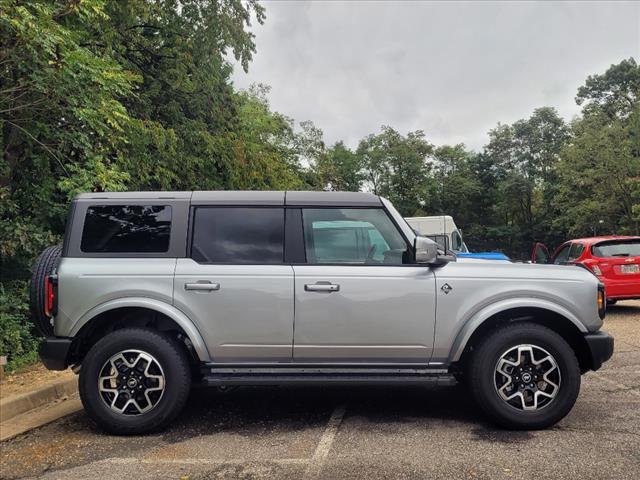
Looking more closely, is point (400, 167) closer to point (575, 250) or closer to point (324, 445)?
point (575, 250)

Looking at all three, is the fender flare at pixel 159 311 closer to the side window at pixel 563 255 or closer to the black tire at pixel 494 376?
the black tire at pixel 494 376

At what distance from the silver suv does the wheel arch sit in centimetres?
1

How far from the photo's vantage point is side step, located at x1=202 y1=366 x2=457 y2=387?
13.9ft

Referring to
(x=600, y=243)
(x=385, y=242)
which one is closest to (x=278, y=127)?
(x=600, y=243)

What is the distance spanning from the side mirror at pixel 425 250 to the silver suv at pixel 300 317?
2 centimetres

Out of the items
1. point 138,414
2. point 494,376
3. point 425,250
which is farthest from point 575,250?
point 138,414

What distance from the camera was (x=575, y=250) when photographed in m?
11.7

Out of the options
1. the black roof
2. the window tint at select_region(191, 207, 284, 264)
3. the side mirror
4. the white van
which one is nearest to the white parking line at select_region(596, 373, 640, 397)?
the side mirror

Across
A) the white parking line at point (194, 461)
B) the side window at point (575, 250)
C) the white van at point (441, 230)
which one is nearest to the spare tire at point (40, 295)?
the white parking line at point (194, 461)

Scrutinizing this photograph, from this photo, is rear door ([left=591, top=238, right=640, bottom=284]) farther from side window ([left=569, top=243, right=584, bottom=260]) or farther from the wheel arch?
the wheel arch

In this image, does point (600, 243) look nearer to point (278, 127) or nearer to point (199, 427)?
point (199, 427)

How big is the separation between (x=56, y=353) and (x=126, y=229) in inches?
45.0

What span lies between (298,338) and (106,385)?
1597mm

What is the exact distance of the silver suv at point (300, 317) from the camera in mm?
4246
